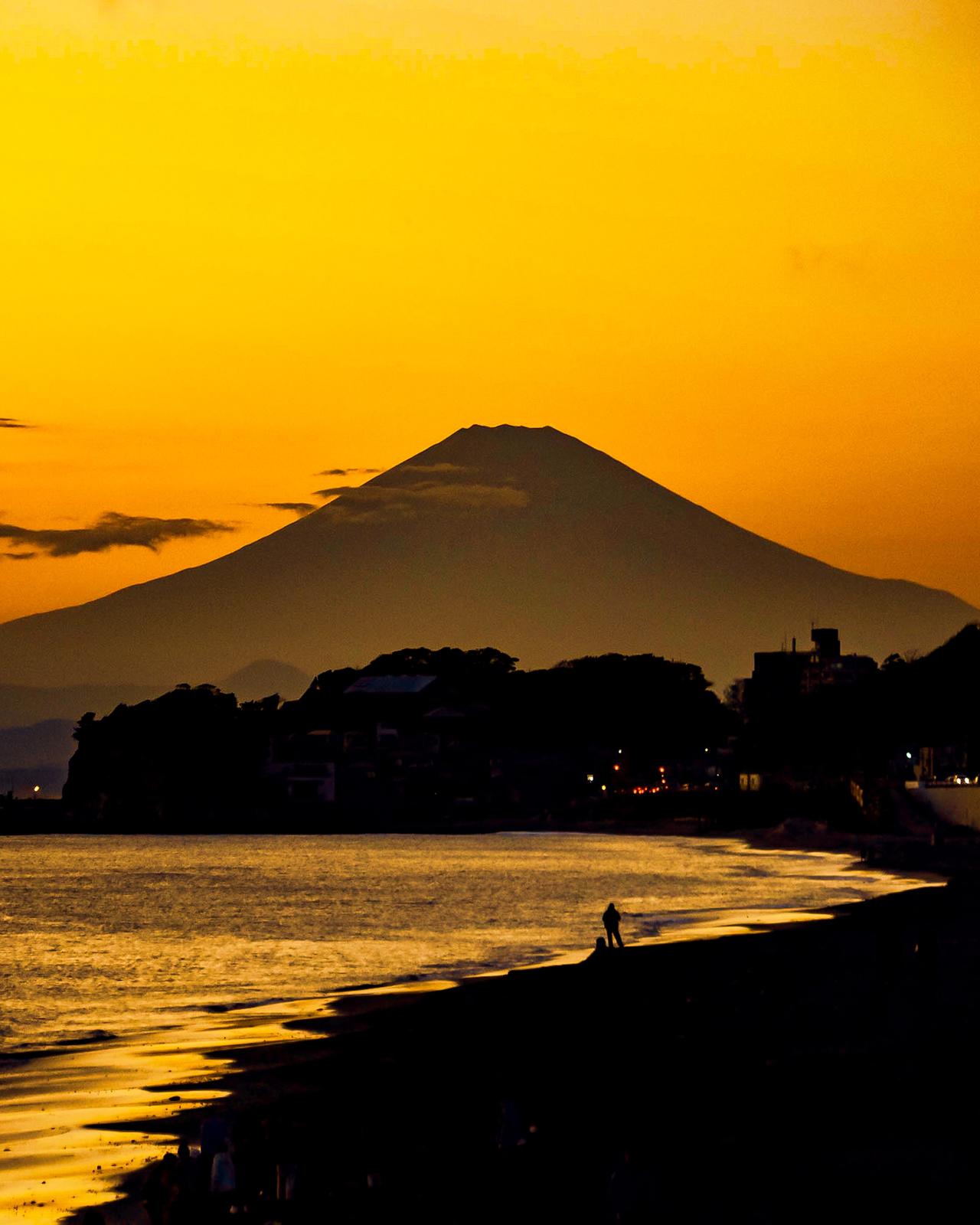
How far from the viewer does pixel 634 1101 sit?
24.5 m

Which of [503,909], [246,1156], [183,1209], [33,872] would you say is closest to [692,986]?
[246,1156]

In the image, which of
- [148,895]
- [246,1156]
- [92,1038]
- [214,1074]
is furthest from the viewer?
[148,895]

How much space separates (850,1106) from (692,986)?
15.4 meters

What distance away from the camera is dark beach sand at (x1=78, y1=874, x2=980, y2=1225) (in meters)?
18.6

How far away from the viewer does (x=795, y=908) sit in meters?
73.1

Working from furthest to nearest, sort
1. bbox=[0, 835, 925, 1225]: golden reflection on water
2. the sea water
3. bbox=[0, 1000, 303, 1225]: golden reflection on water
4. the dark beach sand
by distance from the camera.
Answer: the sea water < bbox=[0, 835, 925, 1225]: golden reflection on water < bbox=[0, 1000, 303, 1225]: golden reflection on water < the dark beach sand

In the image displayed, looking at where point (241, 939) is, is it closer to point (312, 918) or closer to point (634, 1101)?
point (312, 918)

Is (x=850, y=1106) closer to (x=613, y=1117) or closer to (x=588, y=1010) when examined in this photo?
(x=613, y=1117)

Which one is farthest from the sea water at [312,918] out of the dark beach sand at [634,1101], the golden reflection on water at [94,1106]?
the dark beach sand at [634,1101]

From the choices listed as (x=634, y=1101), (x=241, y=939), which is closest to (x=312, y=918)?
(x=241, y=939)

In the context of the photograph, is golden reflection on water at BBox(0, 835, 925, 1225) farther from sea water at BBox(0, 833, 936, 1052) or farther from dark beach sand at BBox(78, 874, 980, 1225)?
dark beach sand at BBox(78, 874, 980, 1225)

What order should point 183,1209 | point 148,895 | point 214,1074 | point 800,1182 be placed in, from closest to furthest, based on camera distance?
1. point 183,1209
2. point 800,1182
3. point 214,1074
4. point 148,895

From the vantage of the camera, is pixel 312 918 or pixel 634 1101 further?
pixel 312 918

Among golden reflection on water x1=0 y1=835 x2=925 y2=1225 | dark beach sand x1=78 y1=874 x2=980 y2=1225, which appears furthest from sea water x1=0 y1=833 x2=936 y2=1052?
dark beach sand x1=78 y1=874 x2=980 y2=1225
